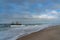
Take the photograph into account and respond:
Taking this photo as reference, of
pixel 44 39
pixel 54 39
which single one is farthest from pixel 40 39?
pixel 54 39

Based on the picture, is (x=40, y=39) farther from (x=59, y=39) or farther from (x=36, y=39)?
(x=59, y=39)

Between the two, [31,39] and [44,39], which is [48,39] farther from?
[31,39]

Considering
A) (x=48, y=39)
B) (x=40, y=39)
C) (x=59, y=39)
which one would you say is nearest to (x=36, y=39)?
(x=40, y=39)

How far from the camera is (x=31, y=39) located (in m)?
6.19

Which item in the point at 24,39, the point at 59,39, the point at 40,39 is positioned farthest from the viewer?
the point at 24,39

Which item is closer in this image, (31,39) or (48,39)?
(48,39)

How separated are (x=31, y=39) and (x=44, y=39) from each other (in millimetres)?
711

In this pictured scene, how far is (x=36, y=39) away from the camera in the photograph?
607 cm

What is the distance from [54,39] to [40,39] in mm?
714

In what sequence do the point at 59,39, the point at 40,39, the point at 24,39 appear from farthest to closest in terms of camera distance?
the point at 24,39
the point at 40,39
the point at 59,39

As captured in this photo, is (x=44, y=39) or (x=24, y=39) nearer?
(x=44, y=39)

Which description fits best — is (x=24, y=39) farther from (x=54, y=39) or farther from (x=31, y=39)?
(x=54, y=39)

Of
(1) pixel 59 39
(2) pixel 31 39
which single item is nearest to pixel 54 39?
(1) pixel 59 39

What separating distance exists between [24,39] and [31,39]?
1.62 feet
